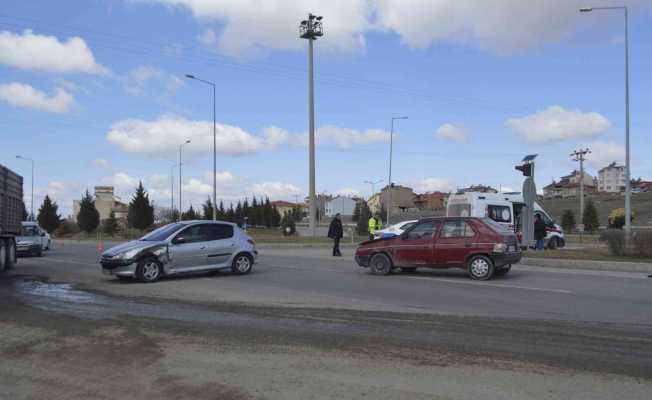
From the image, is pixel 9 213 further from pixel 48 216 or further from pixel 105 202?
pixel 105 202

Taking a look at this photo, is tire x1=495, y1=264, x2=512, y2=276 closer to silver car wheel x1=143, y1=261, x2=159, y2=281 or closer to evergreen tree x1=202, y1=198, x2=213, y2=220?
silver car wheel x1=143, y1=261, x2=159, y2=281

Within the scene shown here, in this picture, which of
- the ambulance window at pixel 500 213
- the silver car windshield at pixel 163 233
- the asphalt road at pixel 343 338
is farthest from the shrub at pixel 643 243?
the silver car windshield at pixel 163 233

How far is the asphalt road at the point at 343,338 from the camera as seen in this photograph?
5.75 meters

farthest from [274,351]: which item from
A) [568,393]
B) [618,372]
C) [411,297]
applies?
[411,297]

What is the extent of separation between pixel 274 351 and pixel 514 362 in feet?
8.58

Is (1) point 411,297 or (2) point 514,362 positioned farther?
(1) point 411,297

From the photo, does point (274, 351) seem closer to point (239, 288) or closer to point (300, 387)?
point (300, 387)

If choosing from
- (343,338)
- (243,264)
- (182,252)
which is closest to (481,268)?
(243,264)

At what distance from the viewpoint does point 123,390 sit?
563 centimetres

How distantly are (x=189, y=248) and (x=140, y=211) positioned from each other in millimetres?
50805

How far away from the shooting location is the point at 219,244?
1653 cm

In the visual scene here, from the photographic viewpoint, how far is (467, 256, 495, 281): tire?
1516 centimetres

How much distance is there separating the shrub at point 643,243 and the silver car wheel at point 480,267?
8.33m

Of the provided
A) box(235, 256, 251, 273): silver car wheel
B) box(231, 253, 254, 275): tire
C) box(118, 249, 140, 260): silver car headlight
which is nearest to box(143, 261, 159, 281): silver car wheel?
box(118, 249, 140, 260): silver car headlight
